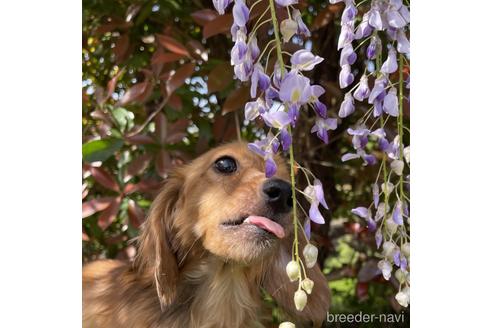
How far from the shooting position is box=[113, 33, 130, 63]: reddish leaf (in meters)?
2.17

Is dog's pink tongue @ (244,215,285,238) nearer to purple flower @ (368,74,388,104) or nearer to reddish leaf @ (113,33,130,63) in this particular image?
purple flower @ (368,74,388,104)

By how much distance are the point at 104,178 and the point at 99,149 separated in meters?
0.12

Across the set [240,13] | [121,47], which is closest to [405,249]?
[240,13]

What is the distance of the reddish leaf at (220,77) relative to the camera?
203cm

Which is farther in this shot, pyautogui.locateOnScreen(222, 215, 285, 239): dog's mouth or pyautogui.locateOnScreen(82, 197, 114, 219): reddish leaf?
pyautogui.locateOnScreen(82, 197, 114, 219): reddish leaf

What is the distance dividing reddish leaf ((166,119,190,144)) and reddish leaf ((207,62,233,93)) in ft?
0.70

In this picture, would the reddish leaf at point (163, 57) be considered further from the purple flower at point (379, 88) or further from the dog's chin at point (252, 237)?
the purple flower at point (379, 88)

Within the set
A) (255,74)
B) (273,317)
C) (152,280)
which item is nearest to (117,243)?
(152,280)

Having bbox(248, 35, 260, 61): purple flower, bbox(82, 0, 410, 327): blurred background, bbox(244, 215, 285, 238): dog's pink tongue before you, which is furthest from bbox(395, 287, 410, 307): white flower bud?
bbox(248, 35, 260, 61): purple flower

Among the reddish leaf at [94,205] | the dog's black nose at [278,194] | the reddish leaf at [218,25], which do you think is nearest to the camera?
the dog's black nose at [278,194]

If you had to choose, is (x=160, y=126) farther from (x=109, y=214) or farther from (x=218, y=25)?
(x=218, y=25)

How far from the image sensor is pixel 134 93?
212cm

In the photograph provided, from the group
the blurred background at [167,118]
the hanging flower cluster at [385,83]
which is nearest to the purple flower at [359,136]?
the hanging flower cluster at [385,83]

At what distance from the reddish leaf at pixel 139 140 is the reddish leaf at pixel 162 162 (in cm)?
6
